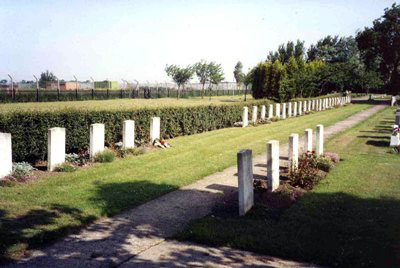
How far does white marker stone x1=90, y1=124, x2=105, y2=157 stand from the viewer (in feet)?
37.0

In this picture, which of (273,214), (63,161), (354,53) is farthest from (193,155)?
(354,53)

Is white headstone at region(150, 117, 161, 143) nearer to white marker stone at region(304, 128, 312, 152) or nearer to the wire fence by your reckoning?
white marker stone at region(304, 128, 312, 152)

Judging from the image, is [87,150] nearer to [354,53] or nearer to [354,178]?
[354,178]

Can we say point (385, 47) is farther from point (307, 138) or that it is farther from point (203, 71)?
point (307, 138)

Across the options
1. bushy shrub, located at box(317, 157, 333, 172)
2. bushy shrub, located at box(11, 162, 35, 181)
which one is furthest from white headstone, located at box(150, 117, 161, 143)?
bushy shrub, located at box(317, 157, 333, 172)

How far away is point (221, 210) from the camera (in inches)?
274

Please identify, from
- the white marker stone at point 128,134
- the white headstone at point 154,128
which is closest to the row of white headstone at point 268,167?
the white marker stone at point 128,134

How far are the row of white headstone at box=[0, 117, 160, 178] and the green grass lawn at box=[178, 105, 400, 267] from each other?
5274 millimetres

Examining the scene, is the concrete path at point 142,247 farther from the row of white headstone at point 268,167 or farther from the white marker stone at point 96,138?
the white marker stone at point 96,138

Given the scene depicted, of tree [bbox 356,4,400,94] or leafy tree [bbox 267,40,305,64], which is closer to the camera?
tree [bbox 356,4,400,94]

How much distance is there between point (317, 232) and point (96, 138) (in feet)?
25.1

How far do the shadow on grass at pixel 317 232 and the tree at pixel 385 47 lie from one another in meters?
53.8

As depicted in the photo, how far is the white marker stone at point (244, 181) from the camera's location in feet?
21.8

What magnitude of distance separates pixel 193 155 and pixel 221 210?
558 centimetres
